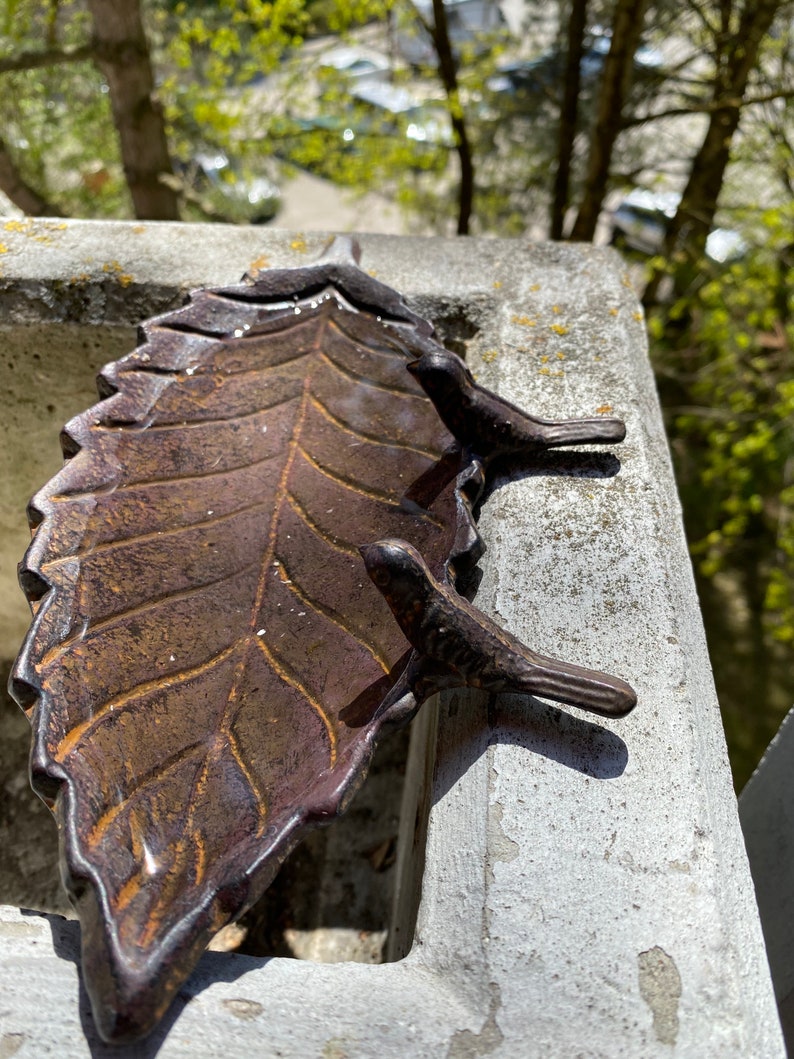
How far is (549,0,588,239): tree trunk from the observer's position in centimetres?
221

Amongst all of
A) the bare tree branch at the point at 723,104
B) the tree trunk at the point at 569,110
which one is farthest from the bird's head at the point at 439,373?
the tree trunk at the point at 569,110

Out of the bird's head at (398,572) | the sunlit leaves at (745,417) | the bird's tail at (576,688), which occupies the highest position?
the bird's head at (398,572)

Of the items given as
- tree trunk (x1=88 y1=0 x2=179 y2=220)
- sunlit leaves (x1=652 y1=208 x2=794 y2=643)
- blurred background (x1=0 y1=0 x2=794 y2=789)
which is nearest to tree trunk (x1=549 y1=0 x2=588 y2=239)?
blurred background (x1=0 y1=0 x2=794 y2=789)

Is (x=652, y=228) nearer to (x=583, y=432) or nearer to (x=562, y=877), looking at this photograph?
(x=583, y=432)

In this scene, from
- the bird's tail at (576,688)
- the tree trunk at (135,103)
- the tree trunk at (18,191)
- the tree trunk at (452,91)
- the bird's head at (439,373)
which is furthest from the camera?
the tree trunk at (18,191)

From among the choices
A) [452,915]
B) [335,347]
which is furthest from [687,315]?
[452,915]

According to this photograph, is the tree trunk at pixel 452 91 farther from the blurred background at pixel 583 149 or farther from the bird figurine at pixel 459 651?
the bird figurine at pixel 459 651

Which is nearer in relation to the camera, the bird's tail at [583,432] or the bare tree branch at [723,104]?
the bird's tail at [583,432]

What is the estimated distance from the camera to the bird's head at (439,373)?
2.71ft

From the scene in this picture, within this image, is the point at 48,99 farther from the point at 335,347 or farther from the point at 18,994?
the point at 18,994

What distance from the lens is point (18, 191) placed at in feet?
8.73

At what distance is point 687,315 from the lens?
9.99 feet

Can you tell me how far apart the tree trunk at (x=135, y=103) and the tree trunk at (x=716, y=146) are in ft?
5.09

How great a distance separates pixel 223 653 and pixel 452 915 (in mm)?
284
